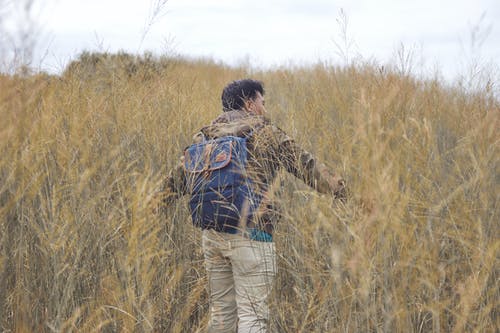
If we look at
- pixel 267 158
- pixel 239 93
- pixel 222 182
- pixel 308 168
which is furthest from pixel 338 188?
pixel 239 93

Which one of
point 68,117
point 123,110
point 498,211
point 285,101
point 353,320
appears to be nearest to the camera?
point 353,320

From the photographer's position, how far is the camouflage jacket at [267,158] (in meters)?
2.38

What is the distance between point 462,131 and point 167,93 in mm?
2451

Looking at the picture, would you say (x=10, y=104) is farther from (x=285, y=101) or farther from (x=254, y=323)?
(x=285, y=101)

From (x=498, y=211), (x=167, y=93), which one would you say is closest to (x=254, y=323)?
(x=498, y=211)

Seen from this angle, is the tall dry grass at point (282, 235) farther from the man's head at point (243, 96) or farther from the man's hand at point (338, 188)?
the man's head at point (243, 96)

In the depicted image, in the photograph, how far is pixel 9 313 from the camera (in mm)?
2408

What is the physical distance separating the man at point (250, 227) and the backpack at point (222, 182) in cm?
3

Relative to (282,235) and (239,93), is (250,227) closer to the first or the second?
(282,235)

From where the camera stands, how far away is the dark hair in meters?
2.74

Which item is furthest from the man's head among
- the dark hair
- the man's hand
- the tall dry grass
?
the man's hand

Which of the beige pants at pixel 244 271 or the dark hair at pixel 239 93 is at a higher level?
the dark hair at pixel 239 93

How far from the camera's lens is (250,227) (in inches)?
97.7

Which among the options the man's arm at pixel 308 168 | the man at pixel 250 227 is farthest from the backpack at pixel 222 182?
the man's arm at pixel 308 168
